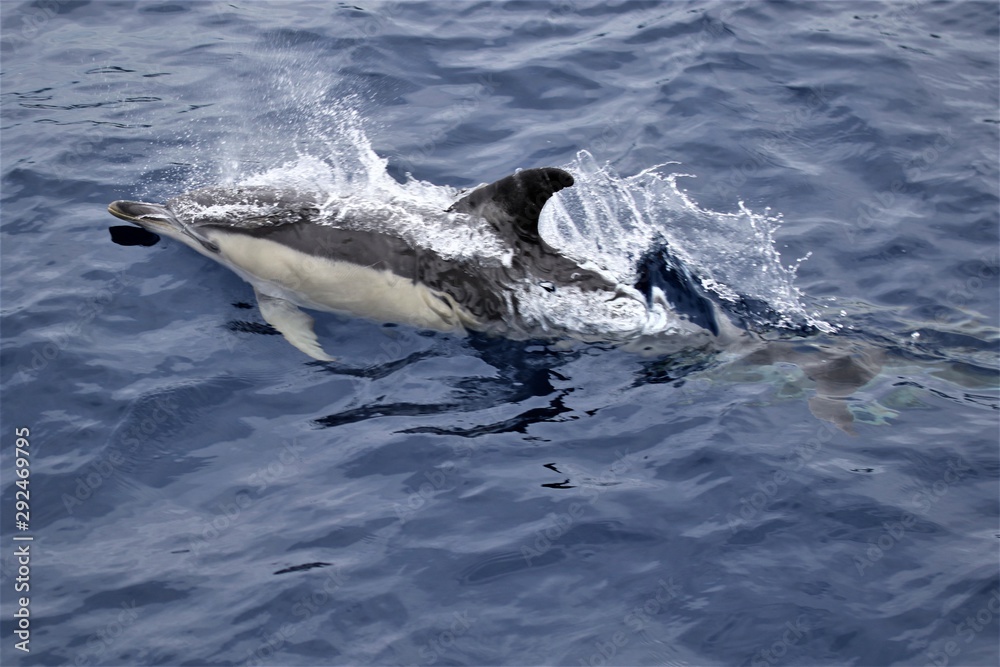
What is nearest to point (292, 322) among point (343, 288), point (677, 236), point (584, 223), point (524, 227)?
point (343, 288)

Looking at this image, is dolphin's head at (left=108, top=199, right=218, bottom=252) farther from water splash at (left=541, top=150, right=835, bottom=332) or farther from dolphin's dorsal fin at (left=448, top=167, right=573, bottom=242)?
water splash at (left=541, top=150, right=835, bottom=332)

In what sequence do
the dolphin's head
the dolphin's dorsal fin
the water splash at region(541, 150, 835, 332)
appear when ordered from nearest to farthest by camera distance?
the dolphin's dorsal fin, the water splash at region(541, 150, 835, 332), the dolphin's head

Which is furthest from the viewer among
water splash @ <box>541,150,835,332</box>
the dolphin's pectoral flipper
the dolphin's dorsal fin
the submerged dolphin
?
water splash @ <box>541,150,835,332</box>

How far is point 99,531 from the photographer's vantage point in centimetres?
609

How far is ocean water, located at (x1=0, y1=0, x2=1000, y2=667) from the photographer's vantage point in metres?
5.59

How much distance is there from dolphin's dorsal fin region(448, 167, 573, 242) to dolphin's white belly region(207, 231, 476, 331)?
73 centimetres

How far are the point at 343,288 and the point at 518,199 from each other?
4.99 ft

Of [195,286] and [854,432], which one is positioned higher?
[195,286]

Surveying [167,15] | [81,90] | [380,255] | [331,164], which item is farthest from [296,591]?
[167,15]

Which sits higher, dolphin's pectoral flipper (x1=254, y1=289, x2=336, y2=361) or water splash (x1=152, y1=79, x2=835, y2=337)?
water splash (x1=152, y1=79, x2=835, y2=337)

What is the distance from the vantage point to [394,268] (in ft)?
25.3

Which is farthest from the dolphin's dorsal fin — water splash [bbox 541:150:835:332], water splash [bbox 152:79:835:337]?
water splash [bbox 541:150:835:332]

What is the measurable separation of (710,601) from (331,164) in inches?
223

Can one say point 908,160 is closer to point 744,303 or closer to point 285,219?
point 744,303
